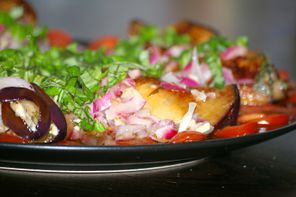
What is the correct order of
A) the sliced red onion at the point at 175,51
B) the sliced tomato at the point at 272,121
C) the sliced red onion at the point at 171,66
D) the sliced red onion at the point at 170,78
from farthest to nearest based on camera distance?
1. the sliced red onion at the point at 175,51
2. the sliced red onion at the point at 171,66
3. the sliced red onion at the point at 170,78
4. the sliced tomato at the point at 272,121

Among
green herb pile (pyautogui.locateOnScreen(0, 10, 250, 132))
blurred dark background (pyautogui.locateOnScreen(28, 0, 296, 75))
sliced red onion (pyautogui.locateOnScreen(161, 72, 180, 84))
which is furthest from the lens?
blurred dark background (pyautogui.locateOnScreen(28, 0, 296, 75))

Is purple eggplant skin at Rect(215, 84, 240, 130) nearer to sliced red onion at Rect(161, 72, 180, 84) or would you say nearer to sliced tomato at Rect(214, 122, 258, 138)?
sliced tomato at Rect(214, 122, 258, 138)

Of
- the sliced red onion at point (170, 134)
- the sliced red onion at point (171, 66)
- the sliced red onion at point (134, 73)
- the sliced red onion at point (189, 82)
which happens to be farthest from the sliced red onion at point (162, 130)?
the sliced red onion at point (171, 66)

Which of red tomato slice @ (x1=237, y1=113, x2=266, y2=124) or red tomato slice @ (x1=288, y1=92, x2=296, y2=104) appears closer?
red tomato slice @ (x1=237, y1=113, x2=266, y2=124)

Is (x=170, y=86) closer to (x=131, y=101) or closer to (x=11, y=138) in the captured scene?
(x=131, y=101)

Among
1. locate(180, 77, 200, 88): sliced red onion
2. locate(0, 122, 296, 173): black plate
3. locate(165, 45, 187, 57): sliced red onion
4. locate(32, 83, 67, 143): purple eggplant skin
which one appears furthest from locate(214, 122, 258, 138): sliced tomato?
locate(165, 45, 187, 57): sliced red onion

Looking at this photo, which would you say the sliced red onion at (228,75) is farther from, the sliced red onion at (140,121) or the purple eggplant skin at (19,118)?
the purple eggplant skin at (19,118)

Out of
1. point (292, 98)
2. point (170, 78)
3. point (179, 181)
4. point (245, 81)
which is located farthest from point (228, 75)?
point (179, 181)
